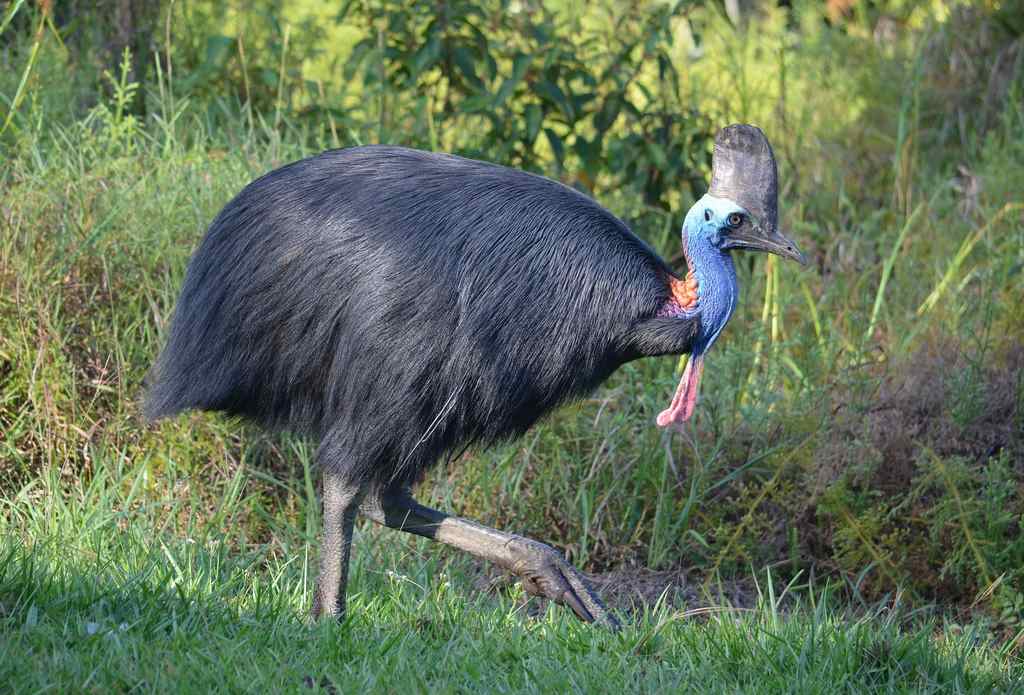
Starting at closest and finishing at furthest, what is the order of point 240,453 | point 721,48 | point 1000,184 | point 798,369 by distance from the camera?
point 240,453 < point 798,369 < point 1000,184 < point 721,48

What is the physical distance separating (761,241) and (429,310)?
84 cm

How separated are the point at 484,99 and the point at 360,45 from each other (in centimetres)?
56

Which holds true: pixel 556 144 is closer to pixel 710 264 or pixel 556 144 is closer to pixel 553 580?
pixel 710 264

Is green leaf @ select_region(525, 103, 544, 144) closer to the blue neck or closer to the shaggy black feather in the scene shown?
the shaggy black feather

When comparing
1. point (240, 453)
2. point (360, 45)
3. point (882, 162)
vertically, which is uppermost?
point (360, 45)

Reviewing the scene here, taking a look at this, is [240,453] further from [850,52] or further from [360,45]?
[850,52]

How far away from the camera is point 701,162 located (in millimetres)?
5707

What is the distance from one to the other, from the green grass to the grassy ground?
0.01 metres

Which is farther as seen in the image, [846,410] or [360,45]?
[360,45]

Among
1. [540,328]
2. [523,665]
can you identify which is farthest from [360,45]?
[523,665]

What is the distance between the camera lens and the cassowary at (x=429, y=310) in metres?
3.30

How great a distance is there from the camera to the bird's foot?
137 inches

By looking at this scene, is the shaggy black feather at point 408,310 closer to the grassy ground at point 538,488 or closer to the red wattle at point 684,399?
the red wattle at point 684,399

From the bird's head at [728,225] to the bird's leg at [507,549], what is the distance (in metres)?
0.62
